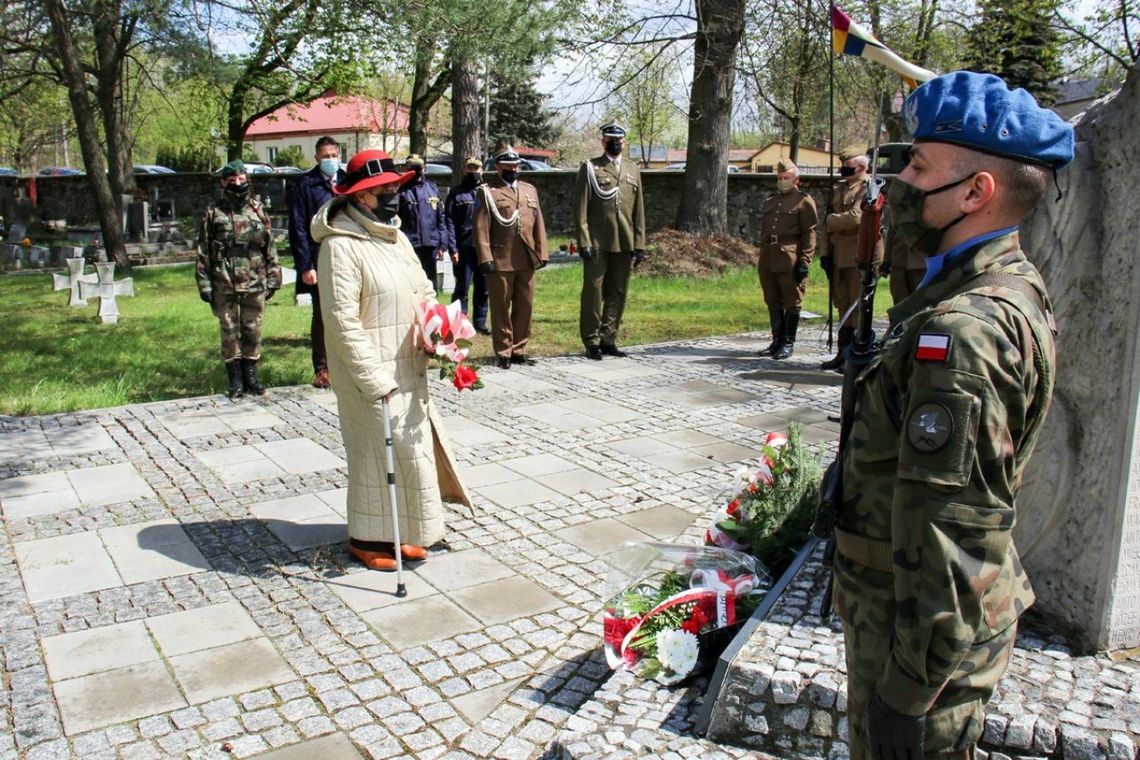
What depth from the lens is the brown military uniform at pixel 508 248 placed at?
394 inches

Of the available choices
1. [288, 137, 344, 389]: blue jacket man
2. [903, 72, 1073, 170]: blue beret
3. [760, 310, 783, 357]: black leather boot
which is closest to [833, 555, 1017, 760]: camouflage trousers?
[903, 72, 1073, 170]: blue beret

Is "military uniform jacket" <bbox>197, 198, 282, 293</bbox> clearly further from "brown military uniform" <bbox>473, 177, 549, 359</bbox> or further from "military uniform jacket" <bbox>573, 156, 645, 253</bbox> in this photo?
"military uniform jacket" <bbox>573, 156, 645, 253</bbox>

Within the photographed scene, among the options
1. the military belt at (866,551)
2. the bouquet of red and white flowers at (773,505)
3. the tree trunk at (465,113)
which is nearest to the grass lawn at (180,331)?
the tree trunk at (465,113)

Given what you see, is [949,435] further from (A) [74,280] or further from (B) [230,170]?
(A) [74,280]

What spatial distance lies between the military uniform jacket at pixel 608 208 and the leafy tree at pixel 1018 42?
1040cm

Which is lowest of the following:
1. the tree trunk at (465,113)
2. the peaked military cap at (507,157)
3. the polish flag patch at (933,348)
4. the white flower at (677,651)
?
the white flower at (677,651)

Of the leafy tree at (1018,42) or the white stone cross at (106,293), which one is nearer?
the white stone cross at (106,293)

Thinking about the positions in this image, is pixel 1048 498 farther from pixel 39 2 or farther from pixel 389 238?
pixel 39 2

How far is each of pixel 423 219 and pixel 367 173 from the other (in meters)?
5.61

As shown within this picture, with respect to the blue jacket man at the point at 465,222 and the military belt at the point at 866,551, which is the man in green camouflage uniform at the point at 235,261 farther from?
the military belt at the point at 866,551

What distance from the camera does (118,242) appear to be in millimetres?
17703

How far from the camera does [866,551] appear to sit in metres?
2.18

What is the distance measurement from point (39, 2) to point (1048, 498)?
1388 centimetres

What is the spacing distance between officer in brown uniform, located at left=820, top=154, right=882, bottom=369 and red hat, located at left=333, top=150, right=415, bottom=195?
18.7 ft
